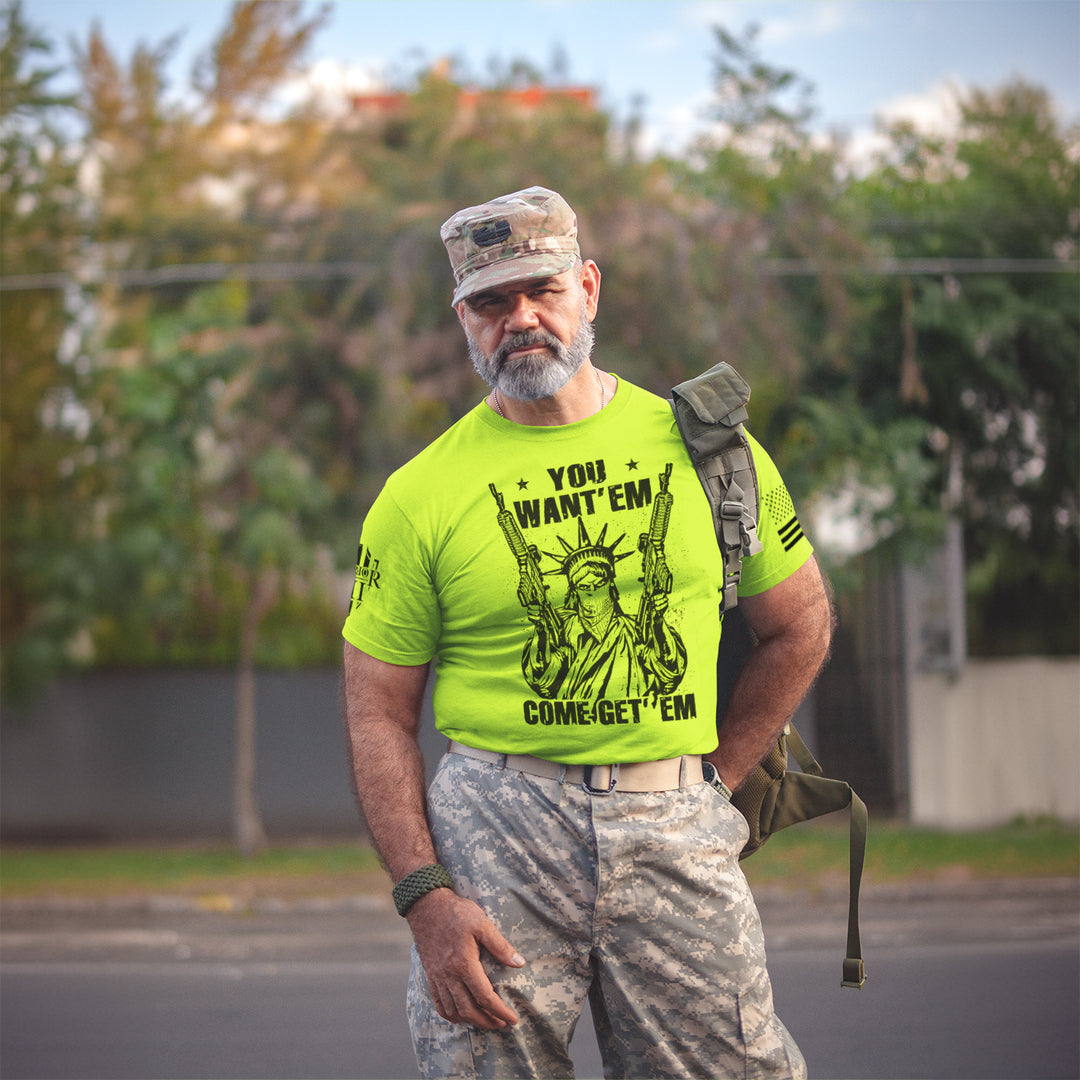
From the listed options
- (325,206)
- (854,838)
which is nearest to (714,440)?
(854,838)

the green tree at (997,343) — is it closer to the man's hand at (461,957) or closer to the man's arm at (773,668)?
the man's arm at (773,668)

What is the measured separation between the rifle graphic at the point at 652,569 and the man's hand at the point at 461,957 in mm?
496

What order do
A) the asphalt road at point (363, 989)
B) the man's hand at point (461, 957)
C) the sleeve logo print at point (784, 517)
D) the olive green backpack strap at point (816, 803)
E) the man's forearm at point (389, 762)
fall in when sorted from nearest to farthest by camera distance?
the man's hand at point (461, 957)
the man's forearm at point (389, 762)
the sleeve logo print at point (784, 517)
the olive green backpack strap at point (816, 803)
the asphalt road at point (363, 989)

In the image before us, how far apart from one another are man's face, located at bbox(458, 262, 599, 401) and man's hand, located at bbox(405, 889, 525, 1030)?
2.66 feet

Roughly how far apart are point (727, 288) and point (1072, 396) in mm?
3579

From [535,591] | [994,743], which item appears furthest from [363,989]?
[994,743]

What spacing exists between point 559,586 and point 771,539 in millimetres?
384

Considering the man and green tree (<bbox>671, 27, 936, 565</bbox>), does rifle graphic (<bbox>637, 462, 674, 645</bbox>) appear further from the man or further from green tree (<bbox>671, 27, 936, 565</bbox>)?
green tree (<bbox>671, 27, 936, 565</bbox>)

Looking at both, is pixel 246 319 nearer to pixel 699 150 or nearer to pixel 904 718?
pixel 699 150

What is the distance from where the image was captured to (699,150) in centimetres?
1142

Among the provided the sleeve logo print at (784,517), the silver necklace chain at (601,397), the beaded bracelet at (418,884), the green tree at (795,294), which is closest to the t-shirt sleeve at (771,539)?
the sleeve logo print at (784,517)

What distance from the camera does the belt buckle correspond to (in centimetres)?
203

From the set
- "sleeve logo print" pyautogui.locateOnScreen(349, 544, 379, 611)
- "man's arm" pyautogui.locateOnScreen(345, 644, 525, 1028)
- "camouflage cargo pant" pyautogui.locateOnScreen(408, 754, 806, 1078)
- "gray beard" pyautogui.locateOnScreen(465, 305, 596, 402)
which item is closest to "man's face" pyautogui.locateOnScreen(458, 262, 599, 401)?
"gray beard" pyautogui.locateOnScreen(465, 305, 596, 402)

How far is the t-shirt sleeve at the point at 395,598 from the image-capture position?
2.13 meters
